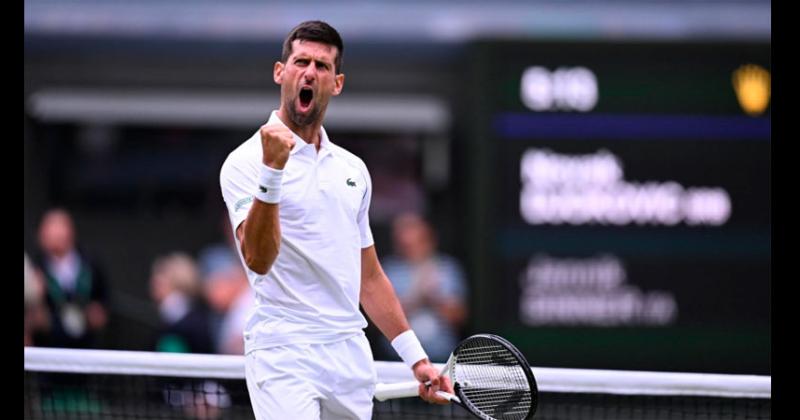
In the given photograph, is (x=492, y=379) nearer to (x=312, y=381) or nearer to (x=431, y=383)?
(x=431, y=383)

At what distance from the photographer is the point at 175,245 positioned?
10.5 m

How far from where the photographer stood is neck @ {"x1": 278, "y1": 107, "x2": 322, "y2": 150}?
4.63 meters

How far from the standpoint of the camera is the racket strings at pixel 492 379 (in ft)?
15.8

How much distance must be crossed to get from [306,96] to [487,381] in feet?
3.77

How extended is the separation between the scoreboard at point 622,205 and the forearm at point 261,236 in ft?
17.4

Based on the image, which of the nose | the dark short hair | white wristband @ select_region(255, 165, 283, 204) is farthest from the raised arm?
the dark short hair

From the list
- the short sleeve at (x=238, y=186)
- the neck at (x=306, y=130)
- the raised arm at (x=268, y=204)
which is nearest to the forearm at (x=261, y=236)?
the raised arm at (x=268, y=204)

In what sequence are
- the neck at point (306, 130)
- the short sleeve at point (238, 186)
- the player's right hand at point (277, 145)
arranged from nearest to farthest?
1. the player's right hand at point (277, 145)
2. the short sleeve at point (238, 186)
3. the neck at point (306, 130)

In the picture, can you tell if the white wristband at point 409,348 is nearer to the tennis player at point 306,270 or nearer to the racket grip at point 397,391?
the racket grip at point 397,391

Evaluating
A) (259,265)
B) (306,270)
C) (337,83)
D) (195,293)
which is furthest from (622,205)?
(259,265)

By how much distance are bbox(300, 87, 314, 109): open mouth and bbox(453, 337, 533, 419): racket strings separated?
991 mm

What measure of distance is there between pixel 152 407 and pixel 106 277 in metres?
1.57
